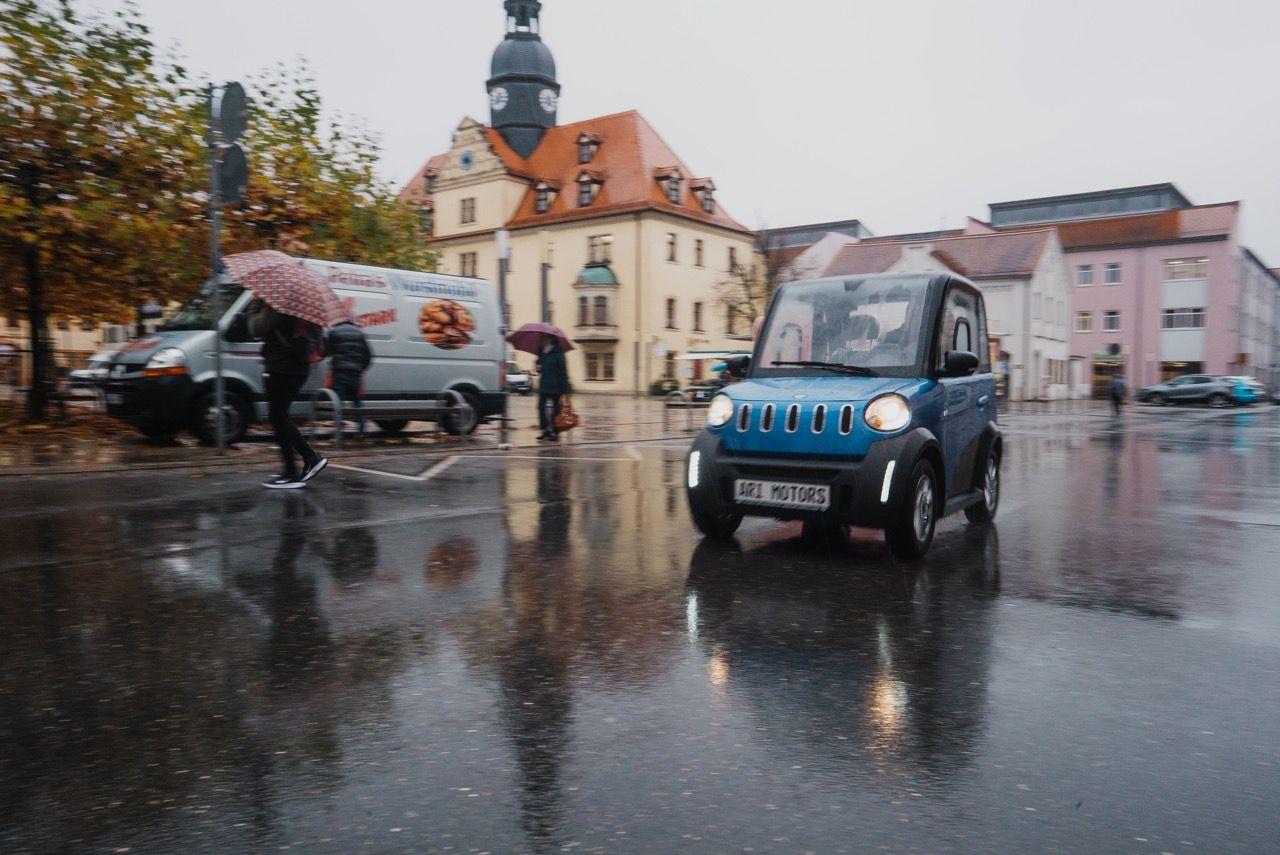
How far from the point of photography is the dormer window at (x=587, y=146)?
200 feet

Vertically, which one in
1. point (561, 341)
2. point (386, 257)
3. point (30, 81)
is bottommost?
point (561, 341)

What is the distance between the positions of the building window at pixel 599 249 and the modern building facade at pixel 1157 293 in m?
33.7

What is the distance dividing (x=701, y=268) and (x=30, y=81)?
47248 millimetres

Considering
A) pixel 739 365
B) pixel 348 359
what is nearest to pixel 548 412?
pixel 348 359

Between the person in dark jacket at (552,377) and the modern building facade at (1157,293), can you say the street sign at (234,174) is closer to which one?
the person in dark jacket at (552,377)

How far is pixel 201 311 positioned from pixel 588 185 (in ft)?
153

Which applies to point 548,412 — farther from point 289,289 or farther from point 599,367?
point 599,367

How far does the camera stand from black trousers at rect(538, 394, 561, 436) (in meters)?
17.6

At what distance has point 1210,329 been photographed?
6869cm

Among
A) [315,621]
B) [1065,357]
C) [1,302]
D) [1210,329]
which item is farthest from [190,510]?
[1210,329]

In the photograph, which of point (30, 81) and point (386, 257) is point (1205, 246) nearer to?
point (386, 257)

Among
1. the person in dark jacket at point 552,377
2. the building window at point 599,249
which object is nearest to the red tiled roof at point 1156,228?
the building window at point 599,249

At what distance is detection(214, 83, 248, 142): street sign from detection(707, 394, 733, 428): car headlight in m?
8.68

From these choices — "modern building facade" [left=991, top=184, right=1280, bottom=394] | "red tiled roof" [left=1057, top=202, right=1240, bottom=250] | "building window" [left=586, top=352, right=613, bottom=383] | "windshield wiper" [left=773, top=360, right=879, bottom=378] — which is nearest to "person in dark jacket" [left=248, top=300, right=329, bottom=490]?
"windshield wiper" [left=773, top=360, right=879, bottom=378]
